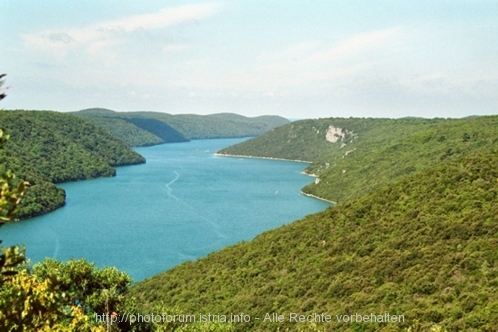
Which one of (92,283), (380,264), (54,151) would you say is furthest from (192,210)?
(92,283)

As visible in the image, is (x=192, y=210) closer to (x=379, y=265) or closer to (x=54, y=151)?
(x=379, y=265)

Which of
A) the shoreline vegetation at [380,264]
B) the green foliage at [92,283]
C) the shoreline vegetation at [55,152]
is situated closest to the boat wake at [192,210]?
the shoreline vegetation at [55,152]

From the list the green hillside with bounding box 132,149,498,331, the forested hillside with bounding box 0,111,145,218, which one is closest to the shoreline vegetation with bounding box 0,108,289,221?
the forested hillside with bounding box 0,111,145,218

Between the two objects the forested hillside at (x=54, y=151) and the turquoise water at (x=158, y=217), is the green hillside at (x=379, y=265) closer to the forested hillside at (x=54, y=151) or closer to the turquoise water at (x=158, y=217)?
the turquoise water at (x=158, y=217)

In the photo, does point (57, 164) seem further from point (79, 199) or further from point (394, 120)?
point (394, 120)

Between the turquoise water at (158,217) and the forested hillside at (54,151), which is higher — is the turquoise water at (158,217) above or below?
below

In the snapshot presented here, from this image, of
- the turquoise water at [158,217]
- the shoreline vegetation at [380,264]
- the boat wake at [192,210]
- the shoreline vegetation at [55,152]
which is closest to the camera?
the shoreline vegetation at [380,264]

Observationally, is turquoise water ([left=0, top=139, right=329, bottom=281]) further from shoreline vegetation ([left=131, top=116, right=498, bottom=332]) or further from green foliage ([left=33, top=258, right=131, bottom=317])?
green foliage ([left=33, top=258, right=131, bottom=317])
